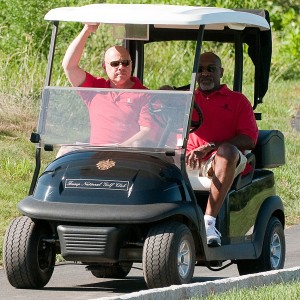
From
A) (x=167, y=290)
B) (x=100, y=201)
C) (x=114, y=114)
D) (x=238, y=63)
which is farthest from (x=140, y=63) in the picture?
(x=167, y=290)

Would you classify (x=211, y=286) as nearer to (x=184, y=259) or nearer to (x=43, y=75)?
(x=184, y=259)

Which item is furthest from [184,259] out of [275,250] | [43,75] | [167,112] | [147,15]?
[43,75]

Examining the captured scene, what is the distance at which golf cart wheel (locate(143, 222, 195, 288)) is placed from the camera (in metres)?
7.18

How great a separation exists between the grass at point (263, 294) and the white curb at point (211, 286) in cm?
5

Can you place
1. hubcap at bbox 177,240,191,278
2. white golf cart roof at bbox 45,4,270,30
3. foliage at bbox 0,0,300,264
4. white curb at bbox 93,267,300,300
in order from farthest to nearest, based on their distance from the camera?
1. foliage at bbox 0,0,300,264
2. white golf cart roof at bbox 45,4,270,30
3. hubcap at bbox 177,240,191,278
4. white curb at bbox 93,267,300,300

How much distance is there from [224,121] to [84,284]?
137 centimetres

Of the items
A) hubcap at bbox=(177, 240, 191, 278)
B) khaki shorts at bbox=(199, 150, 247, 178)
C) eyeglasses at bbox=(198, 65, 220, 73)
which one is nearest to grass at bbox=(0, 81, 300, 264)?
eyeglasses at bbox=(198, 65, 220, 73)

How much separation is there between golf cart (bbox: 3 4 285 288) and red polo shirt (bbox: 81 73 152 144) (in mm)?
24

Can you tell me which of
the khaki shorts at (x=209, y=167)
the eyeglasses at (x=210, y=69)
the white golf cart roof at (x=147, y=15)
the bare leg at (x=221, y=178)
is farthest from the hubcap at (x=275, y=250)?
the white golf cart roof at (x=147, y=15)

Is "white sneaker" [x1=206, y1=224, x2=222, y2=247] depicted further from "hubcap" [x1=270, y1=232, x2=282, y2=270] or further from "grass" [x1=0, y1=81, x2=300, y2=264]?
"grass" [x1=0, y1=81, x2=300, y2=264]

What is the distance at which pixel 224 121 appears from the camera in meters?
8.22

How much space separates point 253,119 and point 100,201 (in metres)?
1.43

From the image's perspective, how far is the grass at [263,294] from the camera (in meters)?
6.64

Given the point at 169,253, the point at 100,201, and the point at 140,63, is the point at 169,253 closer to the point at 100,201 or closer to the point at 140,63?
the point at 100,201
